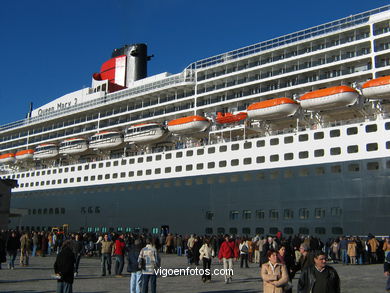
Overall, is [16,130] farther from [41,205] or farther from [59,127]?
[41,205]

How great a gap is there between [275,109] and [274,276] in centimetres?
1872

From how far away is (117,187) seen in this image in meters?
30.4

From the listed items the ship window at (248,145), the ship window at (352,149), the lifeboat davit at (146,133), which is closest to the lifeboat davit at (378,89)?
Answer: the ship window at (352,149)

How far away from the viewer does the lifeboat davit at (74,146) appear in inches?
1374

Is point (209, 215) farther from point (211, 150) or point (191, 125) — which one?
point (191, 125)

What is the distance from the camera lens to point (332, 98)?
71.3 feet

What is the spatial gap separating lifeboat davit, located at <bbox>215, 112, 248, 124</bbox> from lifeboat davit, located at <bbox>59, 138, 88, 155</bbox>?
12479 mm

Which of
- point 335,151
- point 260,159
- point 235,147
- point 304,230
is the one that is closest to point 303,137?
point 335,151

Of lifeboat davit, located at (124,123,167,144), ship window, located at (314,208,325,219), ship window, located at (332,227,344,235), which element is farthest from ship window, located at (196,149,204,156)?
ship window, located at (332,227,344,235)

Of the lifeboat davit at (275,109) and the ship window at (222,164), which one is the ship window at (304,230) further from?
the lifeboat davit at (275,109)

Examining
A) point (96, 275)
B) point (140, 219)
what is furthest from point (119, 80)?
point (96, 275)

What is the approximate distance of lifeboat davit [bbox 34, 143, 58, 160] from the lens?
122ft

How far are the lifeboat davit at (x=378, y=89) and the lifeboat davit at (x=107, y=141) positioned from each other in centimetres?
1770

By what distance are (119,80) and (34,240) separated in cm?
2622
